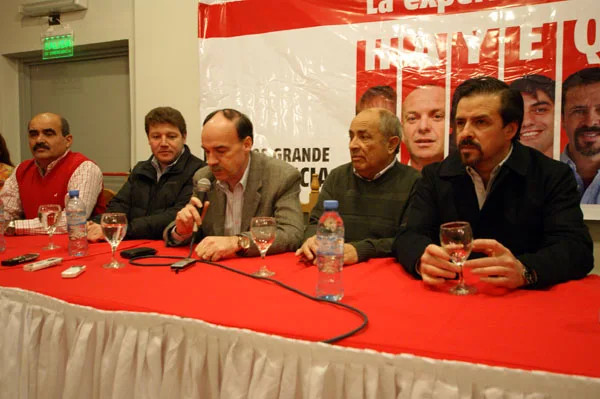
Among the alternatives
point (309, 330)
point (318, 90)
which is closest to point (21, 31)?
point (318, 90)

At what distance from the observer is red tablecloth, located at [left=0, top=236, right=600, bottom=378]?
800 millimetres

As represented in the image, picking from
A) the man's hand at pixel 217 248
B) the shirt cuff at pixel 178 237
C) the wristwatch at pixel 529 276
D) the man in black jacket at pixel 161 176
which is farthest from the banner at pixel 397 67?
the wristwatch at pixel 529 276

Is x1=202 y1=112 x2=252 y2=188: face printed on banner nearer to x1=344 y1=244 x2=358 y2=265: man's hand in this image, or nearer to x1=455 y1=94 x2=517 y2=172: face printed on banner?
x1=344 y1=244 x2=358 y2=265: man's hand

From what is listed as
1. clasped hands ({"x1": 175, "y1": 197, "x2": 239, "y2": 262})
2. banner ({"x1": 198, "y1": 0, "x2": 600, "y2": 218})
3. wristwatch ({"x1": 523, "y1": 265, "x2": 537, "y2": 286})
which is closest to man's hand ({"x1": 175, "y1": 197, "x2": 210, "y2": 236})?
clasped hands ({"x1": 175, "y1": 197, "x2": 239, "y2": 262})

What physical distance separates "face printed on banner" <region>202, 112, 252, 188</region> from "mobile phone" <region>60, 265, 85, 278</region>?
0.65 meters

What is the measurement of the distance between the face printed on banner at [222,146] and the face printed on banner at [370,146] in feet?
1.61

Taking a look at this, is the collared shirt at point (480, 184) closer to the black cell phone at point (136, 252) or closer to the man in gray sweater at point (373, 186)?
the man in gray sweater at point (373, 186)

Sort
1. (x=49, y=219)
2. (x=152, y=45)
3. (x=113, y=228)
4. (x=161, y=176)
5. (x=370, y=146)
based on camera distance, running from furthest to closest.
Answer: (x=152, y=45) < (x=161, y=176) < (x=370, y=146) < (x=49, y=219) < (x=113, y=228)

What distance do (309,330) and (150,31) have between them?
3.04m

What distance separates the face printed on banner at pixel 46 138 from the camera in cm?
248

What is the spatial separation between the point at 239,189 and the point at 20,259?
0.84 meters

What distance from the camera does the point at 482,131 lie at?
1457 mm

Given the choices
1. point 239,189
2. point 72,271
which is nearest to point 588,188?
point 239,189

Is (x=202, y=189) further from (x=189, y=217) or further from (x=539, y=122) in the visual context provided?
(x=539, y=122)
